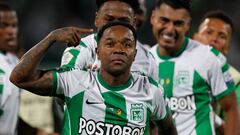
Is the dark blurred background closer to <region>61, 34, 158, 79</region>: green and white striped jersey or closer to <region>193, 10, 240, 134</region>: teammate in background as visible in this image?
<region>193, 10, 240, 134</region>: teammate in background

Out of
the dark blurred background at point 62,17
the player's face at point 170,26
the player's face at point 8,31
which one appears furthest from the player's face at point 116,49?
the dark blurred background at point 62,17

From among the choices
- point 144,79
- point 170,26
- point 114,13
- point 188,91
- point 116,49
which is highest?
point 114,13

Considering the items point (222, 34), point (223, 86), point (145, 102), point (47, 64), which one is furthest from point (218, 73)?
point (47, 64)

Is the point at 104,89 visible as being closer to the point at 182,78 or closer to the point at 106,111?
the point at 106,111

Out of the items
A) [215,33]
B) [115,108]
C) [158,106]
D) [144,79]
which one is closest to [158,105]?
[158,106]

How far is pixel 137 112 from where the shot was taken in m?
Result: 4.49

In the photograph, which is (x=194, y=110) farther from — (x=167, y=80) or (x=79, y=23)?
(x=79, y=23)

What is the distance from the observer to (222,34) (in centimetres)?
664

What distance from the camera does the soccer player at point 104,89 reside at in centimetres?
436

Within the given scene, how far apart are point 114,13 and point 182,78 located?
1.34 m

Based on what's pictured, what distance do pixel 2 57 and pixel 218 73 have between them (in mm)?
1841

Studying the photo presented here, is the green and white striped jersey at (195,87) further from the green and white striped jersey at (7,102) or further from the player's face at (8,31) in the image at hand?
the player's face at (8,31)

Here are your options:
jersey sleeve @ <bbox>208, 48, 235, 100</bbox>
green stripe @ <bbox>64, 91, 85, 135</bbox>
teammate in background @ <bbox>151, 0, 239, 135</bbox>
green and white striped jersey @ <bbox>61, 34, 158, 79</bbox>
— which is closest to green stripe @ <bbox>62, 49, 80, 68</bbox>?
green and white striped jersey @ <bbox>61, 34, 158, 79</bbox>

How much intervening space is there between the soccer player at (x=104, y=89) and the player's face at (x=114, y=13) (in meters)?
0.21
